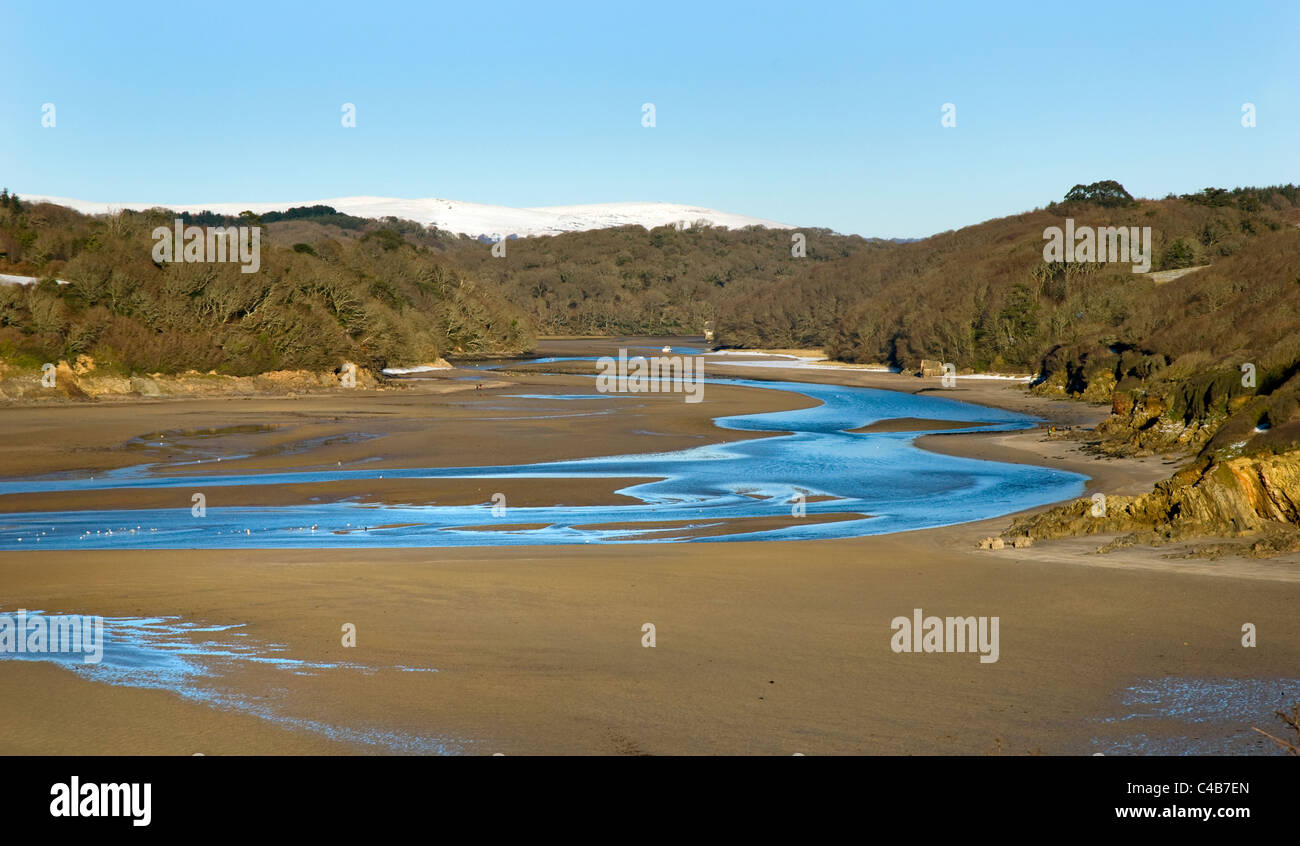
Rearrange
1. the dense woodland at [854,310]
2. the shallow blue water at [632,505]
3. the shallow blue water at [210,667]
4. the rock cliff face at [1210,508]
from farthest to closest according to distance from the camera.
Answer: the dense woodland at [854,310] → the shallow blue water at [632,505] → the rock cliff face at [1210,508] → the shallow blue water at [210,667]

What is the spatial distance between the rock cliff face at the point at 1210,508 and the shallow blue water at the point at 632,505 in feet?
9.91

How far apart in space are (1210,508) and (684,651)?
857 cm

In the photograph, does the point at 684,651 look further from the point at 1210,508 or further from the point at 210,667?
the point at 1210,508

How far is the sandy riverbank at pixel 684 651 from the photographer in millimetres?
6570

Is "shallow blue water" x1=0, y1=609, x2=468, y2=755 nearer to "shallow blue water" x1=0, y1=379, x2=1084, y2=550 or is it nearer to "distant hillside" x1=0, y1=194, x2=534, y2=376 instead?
"shallow blue water" x1=0, y1=379, x2=1084, y2=550

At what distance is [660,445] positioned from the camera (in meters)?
32.0

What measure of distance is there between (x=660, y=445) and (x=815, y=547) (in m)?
17.5

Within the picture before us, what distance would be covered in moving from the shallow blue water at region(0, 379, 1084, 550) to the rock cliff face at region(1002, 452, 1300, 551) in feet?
9.91

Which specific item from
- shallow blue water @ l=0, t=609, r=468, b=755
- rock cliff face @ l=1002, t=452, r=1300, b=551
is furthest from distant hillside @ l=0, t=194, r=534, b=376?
rock cliff face @ l=1002, t=452, r=1300, b=551

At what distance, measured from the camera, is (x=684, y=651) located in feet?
28.9

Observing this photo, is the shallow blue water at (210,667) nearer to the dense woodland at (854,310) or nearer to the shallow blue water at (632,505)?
the shallow blue water at (632,505)

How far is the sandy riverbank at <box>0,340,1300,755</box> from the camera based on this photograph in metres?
6.57

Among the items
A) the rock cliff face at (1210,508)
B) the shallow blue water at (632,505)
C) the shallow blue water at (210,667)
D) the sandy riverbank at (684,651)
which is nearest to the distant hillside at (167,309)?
the shallow blue water at (632,505)

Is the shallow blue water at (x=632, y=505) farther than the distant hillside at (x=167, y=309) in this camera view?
No
